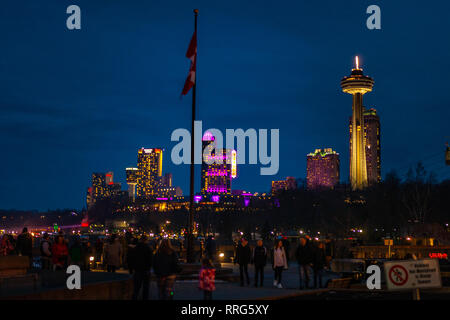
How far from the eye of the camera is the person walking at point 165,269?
16.1 m

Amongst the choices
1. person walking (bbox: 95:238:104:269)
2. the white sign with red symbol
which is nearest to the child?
the white sign with red symbol

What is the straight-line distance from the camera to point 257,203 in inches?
7766

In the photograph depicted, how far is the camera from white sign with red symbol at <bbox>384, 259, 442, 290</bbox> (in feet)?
46.9

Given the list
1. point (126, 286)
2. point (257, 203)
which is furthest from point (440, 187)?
point (126, 286)

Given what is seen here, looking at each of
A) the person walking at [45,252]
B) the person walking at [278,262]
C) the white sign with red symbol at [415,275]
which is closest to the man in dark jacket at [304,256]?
the person walking at [278,262]

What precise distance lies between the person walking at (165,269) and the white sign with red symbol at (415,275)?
5361 millimetres

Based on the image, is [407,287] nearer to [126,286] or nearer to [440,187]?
[126,286]

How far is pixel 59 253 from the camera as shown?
73.7 feet

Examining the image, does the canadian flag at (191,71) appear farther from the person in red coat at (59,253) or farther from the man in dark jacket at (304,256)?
the man in dark jacket at (304,256)

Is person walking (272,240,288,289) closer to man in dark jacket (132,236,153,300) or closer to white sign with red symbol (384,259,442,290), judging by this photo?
man in dark jacket (132,236,153,300)

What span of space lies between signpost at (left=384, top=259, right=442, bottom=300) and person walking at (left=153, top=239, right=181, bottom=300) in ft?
17.6

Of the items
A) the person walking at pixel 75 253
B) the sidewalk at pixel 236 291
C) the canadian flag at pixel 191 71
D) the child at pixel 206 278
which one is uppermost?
the canadian flag at pixel 191 71

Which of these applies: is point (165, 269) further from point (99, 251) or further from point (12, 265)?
point (99, 251)

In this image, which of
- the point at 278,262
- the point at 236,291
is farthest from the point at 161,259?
the point at 278,262
